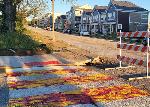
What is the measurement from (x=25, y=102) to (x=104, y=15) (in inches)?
3668

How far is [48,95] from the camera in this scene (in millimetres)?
10500

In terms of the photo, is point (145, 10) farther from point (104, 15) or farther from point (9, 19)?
point (9, 19)

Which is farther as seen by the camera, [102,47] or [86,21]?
[86,21]

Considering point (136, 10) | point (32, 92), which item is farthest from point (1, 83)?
point (136, 10)

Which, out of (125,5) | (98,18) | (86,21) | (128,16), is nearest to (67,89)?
(128,16)

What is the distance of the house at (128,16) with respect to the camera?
287 feet

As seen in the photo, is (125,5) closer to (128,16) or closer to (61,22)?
(128,16)

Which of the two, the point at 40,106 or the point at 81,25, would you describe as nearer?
the point at 40,106

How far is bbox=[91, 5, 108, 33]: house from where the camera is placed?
10301 cm

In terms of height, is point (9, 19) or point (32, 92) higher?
point (9, 19)

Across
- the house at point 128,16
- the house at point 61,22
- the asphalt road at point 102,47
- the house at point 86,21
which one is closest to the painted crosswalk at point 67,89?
the asphalt road at point 102,47

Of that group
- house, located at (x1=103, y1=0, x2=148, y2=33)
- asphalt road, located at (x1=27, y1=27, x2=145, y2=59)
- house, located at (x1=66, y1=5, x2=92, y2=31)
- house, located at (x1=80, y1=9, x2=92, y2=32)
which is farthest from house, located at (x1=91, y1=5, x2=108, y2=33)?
asphalt road, located at (x1=27, y1=27, x2=145, y2=59)

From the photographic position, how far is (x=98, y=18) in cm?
10662

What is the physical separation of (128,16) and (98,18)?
1990 centimetres
